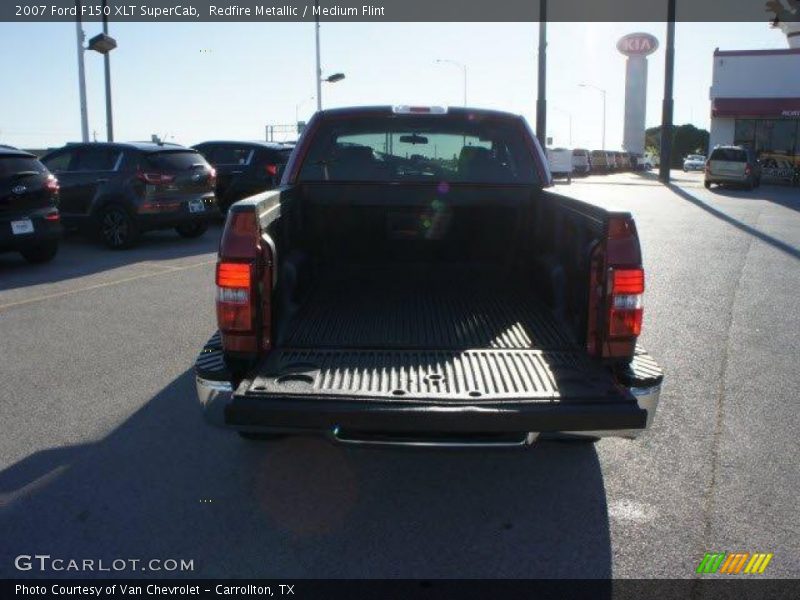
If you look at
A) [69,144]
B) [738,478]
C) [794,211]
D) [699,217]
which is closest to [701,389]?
[738,478]

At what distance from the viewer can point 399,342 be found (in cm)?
420

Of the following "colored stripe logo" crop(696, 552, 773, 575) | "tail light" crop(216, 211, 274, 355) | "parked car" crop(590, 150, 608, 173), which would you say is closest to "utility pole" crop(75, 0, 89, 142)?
"tail light" crop(216, 211, 274, 355)

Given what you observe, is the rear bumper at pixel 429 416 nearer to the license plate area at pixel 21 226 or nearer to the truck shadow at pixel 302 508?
the truck shadow at pixel 302 508

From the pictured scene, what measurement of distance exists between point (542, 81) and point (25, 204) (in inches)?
988

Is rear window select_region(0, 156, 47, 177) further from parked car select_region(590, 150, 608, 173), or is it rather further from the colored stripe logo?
parked car select_region(590, 150, 608, 173)

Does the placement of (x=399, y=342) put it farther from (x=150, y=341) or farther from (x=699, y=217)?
(x=699, y=217)

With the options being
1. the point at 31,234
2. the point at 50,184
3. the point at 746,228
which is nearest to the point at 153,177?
the point at 50,184

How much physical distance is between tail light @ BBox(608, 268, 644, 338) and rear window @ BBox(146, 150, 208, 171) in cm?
1083

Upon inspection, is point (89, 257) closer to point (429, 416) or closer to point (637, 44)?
point (429, 416)

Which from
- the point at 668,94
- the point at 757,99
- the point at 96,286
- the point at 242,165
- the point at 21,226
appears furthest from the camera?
Answer: the point at 757,99

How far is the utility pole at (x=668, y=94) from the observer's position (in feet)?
121

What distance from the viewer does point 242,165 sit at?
1658cm

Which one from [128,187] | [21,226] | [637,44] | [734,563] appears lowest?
[734,563]

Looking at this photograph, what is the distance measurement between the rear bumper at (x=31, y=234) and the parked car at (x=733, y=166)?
29068mm
